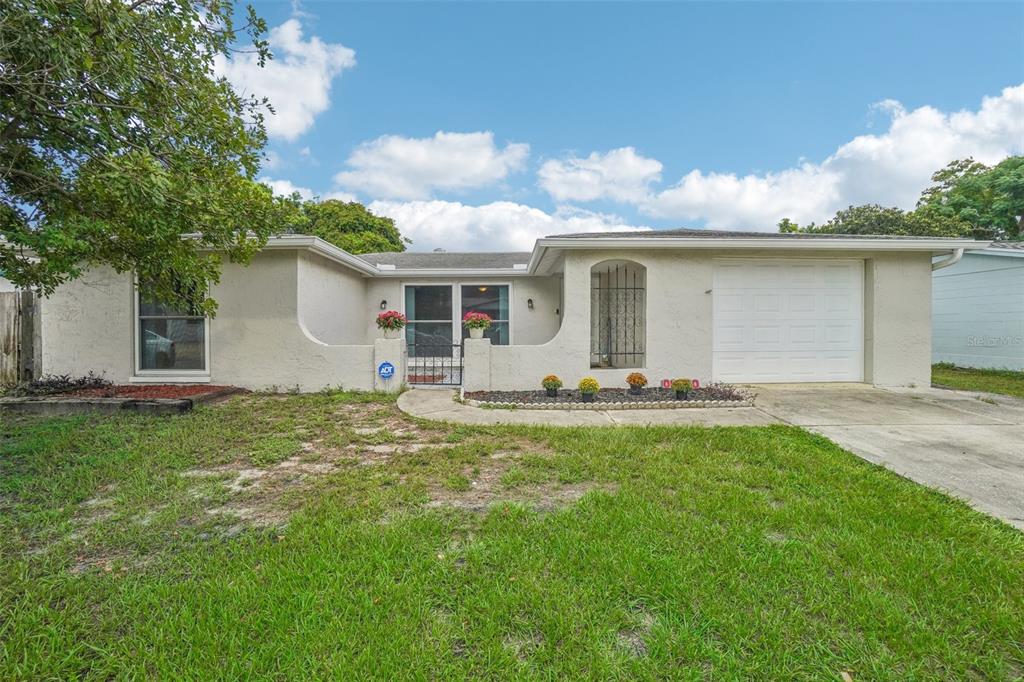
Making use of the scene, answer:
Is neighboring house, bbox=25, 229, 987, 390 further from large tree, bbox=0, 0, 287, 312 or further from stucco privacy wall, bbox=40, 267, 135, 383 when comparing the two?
large tree, bbox=0, 0, 287, 312

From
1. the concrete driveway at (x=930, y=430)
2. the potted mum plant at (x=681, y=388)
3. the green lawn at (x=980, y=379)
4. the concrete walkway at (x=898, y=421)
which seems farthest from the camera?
the green lawn at (x=980, y=379)

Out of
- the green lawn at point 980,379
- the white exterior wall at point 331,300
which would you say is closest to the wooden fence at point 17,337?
the white exterior wall at point 331,300

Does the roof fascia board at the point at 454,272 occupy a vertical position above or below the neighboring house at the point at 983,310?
above

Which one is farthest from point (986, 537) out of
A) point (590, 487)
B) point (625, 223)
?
point (625, 223)

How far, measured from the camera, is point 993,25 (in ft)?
30.3

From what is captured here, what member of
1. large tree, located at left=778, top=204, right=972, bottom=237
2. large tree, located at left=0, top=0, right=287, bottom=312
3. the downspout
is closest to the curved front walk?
large tree, located at left=0, top=0, right=287, bottom=312

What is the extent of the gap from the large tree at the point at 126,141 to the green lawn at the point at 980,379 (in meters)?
12.2

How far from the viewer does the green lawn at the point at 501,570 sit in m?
1.70

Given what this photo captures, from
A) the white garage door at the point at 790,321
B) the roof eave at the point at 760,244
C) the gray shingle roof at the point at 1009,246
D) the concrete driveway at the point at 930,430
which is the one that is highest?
the gray shingle roof at the point at 1009,246

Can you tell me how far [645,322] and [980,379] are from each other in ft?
26.1

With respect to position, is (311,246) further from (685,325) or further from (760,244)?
(760,244)

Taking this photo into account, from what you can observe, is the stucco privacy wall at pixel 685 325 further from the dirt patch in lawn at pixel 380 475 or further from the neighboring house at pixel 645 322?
the dirt patch in lawn at pixel 380 475

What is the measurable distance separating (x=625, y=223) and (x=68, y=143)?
18.4m

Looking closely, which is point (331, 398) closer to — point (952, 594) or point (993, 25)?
point (952, 594)
